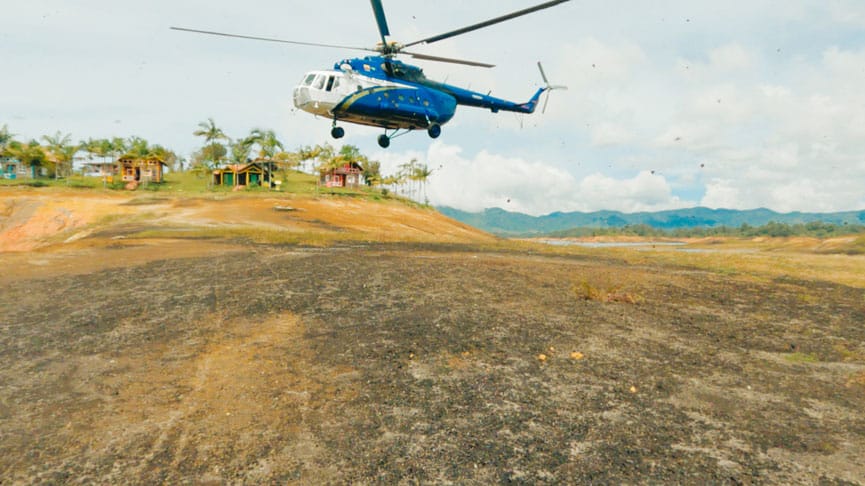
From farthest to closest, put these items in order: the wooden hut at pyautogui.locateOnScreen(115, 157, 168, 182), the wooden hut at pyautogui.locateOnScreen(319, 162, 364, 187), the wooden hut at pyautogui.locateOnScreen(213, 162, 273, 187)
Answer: the wooden hut at pyautogui.locateOnScreen(319, 162, 364, 187), the wooden hut at pyautogui.locateOnScreen(213, 162, 273, 187), the wooden hut at pyautogui.locateOnScreen(115, 157, 168, 182)

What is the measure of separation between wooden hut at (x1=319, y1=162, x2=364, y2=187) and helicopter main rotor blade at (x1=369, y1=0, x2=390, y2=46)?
65.6m

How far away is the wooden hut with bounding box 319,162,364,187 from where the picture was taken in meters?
81.0

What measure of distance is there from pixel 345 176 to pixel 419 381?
78.7 m

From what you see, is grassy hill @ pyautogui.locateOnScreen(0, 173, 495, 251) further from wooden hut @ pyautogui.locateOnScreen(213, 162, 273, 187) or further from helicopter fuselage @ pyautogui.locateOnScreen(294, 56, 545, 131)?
wooden hut @ pyautogui.locateOnScreen(213, 162, 273, 187)

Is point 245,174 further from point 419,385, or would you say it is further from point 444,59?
point 419,385

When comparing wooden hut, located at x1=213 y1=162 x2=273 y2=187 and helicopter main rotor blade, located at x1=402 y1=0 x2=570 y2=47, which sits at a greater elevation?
helicopter main rotor blade, located at x1=402 y1=0 x2=570 y2=47

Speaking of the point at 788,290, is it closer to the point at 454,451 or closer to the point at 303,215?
the point at 454,451

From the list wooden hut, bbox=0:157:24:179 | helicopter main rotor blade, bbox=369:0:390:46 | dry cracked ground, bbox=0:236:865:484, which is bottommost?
dry cracked ground, bbox=0:236:865:484

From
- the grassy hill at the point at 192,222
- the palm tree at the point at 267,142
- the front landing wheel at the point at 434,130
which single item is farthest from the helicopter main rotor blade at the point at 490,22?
the palm tree at the point at 267,142

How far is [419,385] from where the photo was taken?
621 centimetres

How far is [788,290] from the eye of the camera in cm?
1378

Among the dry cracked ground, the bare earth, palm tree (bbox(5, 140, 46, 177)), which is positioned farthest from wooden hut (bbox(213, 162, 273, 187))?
the dry cracked ground

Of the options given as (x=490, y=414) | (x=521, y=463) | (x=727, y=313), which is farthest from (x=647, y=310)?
(x=521, y=463)

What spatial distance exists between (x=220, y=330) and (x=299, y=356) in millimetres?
2253
